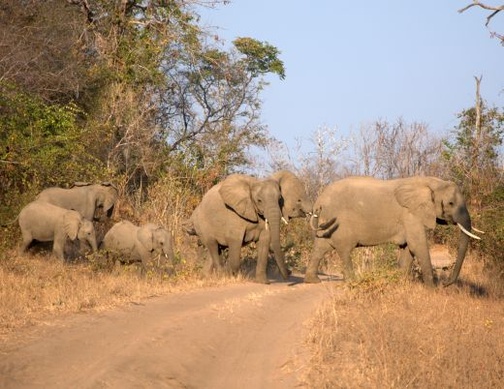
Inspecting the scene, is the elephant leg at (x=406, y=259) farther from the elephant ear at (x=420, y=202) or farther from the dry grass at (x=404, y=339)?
the dry grass at (x=404, y=339)

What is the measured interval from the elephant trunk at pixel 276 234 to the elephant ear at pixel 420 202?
2259 mm

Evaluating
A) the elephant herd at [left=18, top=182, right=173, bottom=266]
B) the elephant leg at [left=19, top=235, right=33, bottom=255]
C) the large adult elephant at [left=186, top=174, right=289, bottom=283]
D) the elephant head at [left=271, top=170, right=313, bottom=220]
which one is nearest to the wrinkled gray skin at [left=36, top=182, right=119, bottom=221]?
the elephant herd at [left=18, top=182, right=173, bottom=266]

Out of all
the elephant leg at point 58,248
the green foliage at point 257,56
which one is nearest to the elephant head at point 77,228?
the elephant leg at point 58,248

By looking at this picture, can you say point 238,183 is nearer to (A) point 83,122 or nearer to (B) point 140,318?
(B) point 140,318

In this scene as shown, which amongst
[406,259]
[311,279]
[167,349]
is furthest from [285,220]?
[167,349]

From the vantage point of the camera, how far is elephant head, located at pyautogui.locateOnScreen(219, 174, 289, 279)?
16.2 metres

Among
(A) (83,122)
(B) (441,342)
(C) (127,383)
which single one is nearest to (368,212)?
(B) (441,342)

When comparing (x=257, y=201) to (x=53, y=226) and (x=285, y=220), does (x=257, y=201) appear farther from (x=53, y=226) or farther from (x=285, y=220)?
(x=53, y=226)

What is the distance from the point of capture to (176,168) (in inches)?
1037

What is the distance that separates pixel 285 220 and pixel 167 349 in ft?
26.4

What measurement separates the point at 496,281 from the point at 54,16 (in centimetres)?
1352

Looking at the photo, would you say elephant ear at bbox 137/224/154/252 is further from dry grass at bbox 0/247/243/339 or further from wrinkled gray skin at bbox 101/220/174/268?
dry grass at bbox 0/247/243/339

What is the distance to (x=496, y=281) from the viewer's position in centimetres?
1761

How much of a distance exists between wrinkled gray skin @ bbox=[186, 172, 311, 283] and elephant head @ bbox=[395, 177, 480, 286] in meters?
2.31
